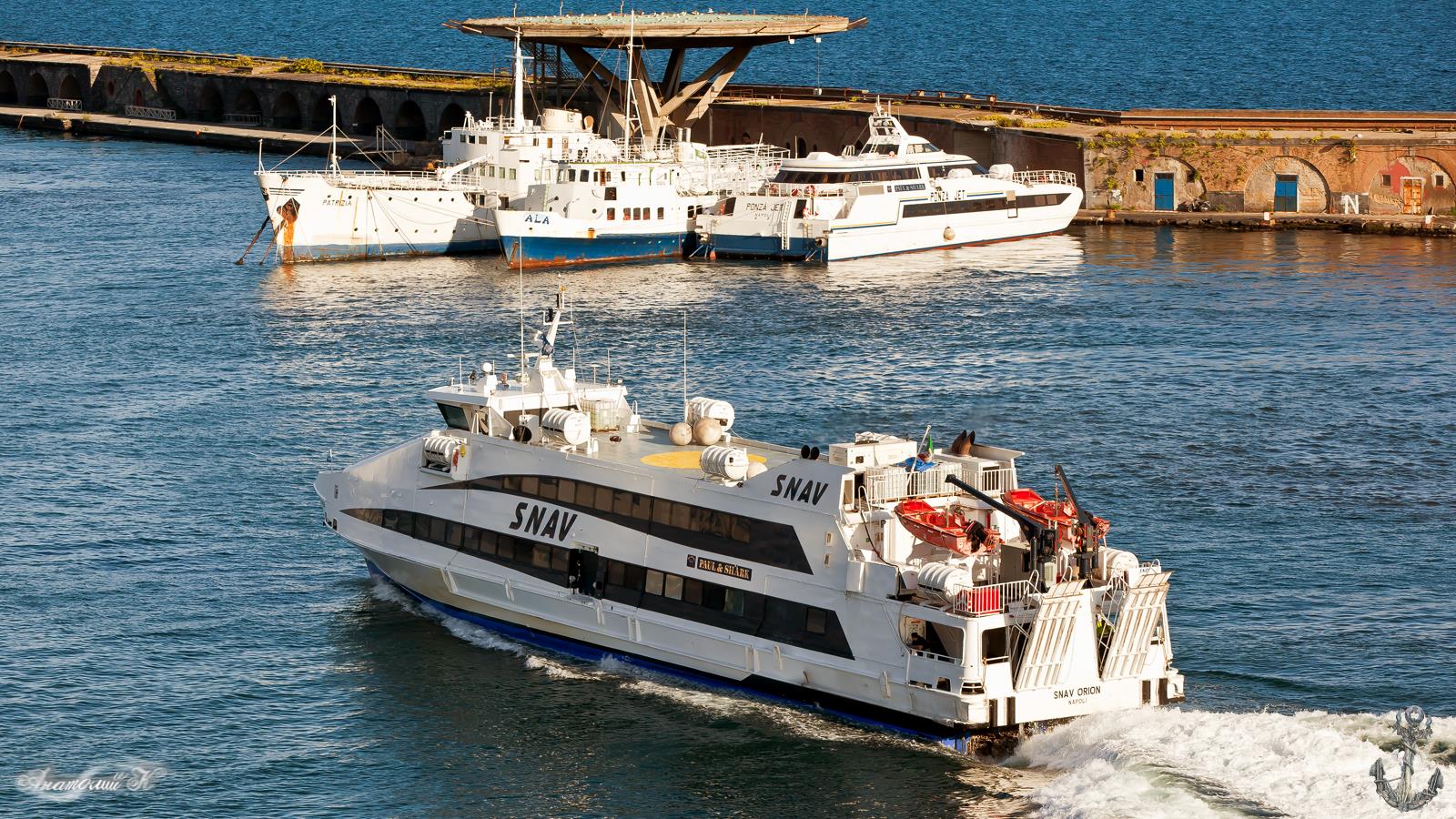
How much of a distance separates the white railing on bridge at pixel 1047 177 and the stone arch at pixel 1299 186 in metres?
8.34

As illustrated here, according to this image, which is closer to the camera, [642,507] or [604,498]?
[642,507]

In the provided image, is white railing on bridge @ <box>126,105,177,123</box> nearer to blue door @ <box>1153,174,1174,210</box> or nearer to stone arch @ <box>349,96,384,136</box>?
stone arch @ <box>349,96,384,136</box>

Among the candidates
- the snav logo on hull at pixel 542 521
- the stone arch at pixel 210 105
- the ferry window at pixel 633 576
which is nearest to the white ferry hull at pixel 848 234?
the snav logo on hull at pixel 542 521

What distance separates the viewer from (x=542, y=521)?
39.0 m

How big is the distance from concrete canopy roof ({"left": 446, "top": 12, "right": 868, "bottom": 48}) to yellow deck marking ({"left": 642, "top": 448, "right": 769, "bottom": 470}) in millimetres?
64184

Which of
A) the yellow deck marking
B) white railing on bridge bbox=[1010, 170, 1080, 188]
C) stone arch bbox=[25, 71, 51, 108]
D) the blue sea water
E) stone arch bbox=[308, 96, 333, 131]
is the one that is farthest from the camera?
the blue sea water

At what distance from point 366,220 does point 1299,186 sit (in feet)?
145

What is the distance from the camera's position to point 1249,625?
39219 millimetres

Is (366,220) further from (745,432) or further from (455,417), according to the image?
(455,417)

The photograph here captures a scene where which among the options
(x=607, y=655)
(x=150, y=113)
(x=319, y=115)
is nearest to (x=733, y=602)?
(x=607, y=655)

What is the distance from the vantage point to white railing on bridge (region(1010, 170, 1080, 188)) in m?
94.6

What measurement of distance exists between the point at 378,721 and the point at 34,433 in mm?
23972

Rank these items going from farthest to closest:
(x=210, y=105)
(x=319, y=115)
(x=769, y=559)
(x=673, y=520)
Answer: (x=210, y=105) < (x=319, y=115) < (x=673, y=520) < (x=769, y=559)

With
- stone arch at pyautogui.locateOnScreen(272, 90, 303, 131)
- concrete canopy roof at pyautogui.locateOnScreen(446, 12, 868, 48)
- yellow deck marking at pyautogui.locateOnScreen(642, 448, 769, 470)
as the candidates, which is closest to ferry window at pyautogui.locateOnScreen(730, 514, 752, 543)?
yellow deck marking at pyautogui.locateOnScreen(642, 448, 769, 470)
